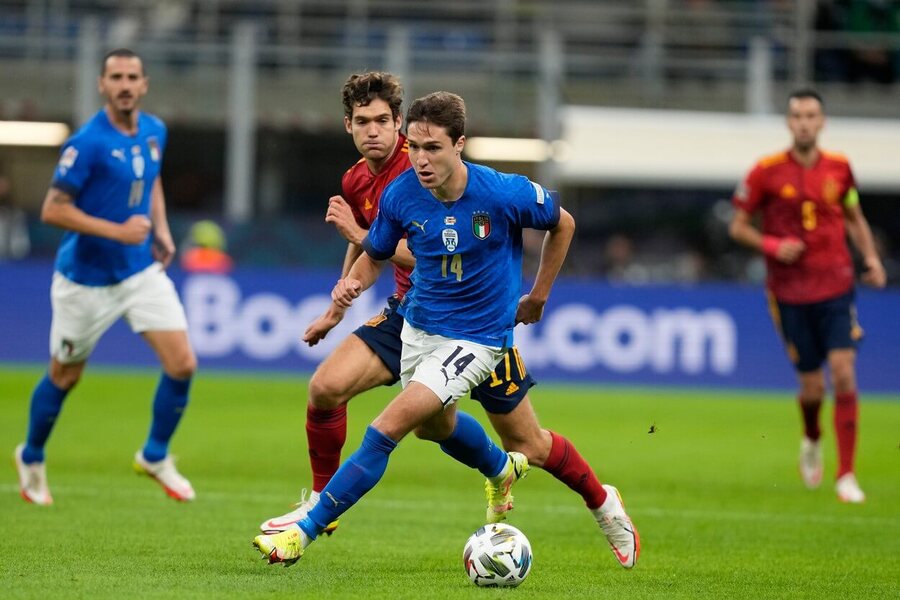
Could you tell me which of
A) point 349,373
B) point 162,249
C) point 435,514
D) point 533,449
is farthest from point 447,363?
point 162,249

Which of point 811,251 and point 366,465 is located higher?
point 811,251

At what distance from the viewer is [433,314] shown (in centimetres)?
659

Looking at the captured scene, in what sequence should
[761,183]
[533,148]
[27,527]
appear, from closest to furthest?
[27,527], [761,183], [533,148]

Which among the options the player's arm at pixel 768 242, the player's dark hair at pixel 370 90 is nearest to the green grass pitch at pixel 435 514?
the player's arm at pixel 768 242

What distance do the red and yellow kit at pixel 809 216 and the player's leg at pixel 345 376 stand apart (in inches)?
170

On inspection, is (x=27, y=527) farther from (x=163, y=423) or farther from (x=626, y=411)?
(x=626, y=411)

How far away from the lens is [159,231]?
9406 mm

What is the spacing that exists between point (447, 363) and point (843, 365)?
4.73m

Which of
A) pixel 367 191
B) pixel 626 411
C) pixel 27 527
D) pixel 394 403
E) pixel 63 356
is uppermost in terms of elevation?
pixel 367 191

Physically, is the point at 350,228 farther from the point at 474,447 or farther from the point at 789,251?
the point at 789,251

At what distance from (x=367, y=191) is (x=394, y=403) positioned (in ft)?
4.49

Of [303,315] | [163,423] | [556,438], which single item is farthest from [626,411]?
[556,438]

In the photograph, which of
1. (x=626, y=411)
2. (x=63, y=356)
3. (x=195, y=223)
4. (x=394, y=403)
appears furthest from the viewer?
(x=195, y=223)

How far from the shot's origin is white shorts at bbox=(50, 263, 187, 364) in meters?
8.95
